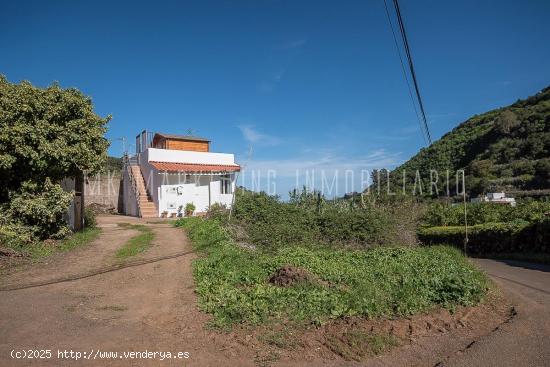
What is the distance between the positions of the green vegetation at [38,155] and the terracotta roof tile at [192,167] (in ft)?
29.7

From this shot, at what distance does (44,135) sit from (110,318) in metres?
7.08

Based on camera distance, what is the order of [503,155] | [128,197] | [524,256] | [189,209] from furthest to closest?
[503,155] < [128,197] < [189,209] < [524,256]

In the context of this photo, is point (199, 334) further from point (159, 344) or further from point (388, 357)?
point (388, 357)

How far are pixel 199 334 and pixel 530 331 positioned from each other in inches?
192

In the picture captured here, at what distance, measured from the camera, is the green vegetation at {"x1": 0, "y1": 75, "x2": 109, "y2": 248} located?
32.0ft

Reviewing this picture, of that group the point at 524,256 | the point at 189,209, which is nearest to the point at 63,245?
the point at 189,209

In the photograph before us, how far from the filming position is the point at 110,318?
17.7ft

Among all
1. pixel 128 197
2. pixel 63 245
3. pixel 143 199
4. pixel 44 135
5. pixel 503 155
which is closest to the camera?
pixel 44 135

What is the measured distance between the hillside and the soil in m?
27.4

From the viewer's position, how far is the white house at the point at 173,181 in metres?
21.0

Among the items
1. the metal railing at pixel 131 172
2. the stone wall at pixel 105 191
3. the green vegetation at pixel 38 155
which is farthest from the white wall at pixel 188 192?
the green vegetation at pixel 38 155

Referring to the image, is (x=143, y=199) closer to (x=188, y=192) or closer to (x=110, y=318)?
(x=188, y=192)

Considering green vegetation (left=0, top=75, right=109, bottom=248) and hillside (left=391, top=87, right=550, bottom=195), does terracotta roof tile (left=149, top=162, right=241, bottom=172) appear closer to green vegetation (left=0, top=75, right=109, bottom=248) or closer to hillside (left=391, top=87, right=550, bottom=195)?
green vegetation (left=0, top=75, right=109, bottom=248)

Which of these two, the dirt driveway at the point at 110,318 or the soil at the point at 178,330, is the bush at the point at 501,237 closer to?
the soil at the point at 178,330
